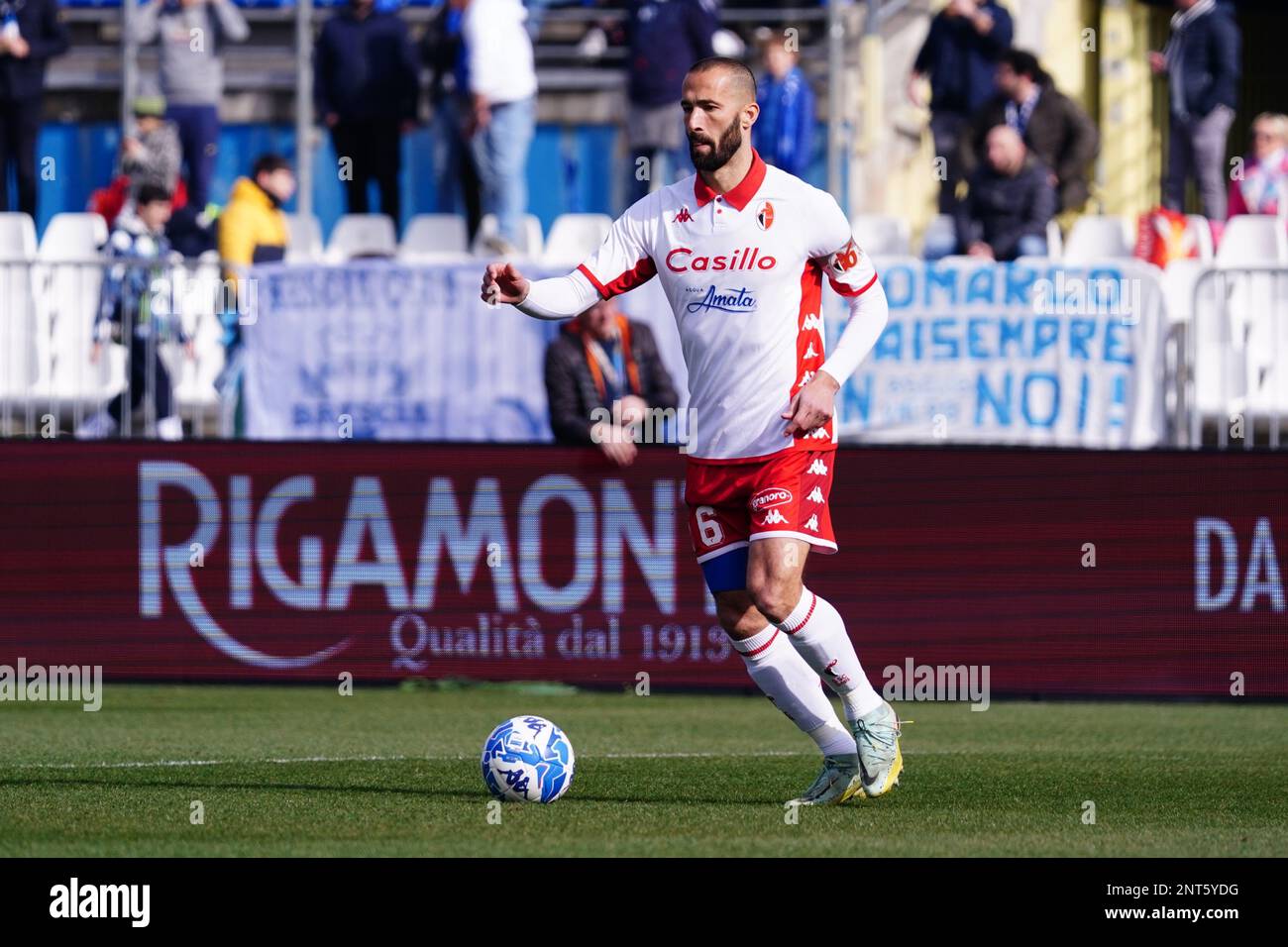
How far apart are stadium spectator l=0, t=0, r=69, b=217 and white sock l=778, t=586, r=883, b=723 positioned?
13.4 metres

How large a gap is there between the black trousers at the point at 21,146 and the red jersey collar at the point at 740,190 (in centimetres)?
1295

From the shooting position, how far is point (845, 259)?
357 inches

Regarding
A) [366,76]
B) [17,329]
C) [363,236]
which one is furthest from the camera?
[363,236]

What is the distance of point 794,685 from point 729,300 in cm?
154

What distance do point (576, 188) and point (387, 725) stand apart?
11265 mm

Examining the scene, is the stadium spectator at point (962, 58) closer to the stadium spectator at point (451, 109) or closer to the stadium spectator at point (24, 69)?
the stadium spectator at point (451, 109)

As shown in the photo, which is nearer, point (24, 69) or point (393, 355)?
point (393, 355)

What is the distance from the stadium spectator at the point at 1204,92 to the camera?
769 inches

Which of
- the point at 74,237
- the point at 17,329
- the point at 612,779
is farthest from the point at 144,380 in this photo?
the point at 612,779

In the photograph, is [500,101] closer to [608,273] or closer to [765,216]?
[608,273]

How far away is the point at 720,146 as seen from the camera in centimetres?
884

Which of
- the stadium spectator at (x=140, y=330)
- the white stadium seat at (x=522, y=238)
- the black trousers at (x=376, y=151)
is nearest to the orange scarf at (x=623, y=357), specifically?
the stadium spectator at (x=140, y=330)

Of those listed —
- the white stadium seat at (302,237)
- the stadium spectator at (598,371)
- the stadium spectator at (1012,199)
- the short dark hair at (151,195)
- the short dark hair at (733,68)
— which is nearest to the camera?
the short dark hair at (733,68)
